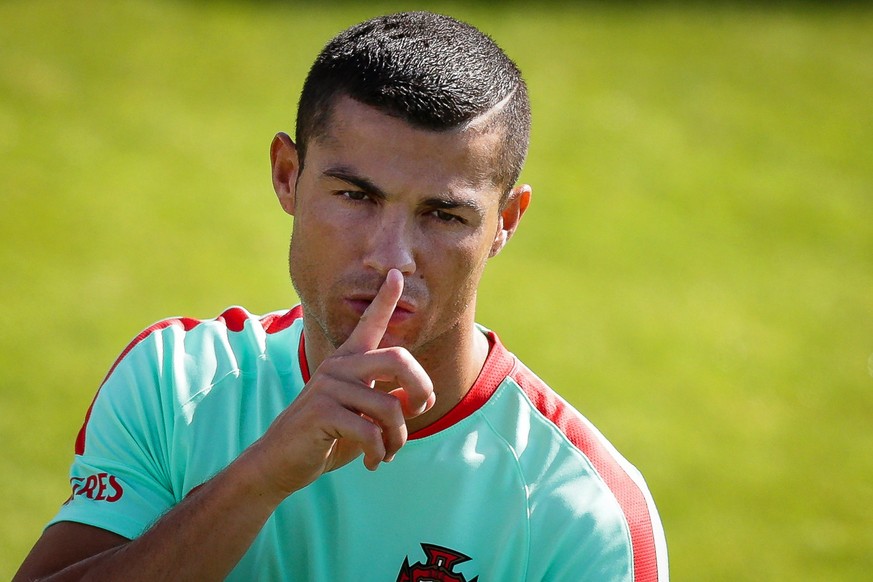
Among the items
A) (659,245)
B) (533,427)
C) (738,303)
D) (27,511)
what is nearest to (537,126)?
(659,245)

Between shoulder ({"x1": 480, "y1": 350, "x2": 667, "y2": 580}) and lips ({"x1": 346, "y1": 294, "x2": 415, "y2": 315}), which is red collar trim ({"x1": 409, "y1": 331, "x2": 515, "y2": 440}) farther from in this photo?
lips ({"x1": 346, "y1": 294, "x2": 415, "y2": 315})

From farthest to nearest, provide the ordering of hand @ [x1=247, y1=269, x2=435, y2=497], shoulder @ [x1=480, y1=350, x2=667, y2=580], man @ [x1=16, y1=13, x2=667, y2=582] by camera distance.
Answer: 1. shoulder @ [x1=480, y1=350, x2=667, y2=580]
2. man @ [x1=16, y1=13, x2=667, y2=582]
3. hand @ [x1=247, y1=269, x2=435, y2=497]

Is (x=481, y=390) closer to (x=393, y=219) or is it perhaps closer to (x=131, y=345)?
(x=393, y=219)

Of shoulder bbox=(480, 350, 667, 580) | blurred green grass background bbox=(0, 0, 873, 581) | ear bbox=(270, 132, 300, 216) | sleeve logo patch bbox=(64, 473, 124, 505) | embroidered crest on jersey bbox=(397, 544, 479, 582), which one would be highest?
blurred green grass background bbox=(0, 0, 873, 581)

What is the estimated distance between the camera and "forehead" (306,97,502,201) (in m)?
2.53

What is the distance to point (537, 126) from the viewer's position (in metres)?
9.66

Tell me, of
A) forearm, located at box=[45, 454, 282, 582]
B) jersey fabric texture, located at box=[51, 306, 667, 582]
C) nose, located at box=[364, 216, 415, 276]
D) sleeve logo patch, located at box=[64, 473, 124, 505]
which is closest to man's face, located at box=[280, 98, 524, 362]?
nose, located at box=[364, 216, 415, 276]

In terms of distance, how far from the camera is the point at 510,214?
2.89 m

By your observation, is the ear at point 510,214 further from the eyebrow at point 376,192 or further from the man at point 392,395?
the eyebrow at point 376,192

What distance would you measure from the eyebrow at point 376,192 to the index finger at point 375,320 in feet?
0.63

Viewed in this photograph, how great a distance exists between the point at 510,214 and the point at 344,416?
837mm

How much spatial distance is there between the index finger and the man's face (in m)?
0.08

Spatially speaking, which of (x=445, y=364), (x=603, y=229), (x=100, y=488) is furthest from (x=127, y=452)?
(x=603, y=229)

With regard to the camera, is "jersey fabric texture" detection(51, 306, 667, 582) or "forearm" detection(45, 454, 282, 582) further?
"jersey fabric texture" detection(51, 306, 667, 582)
